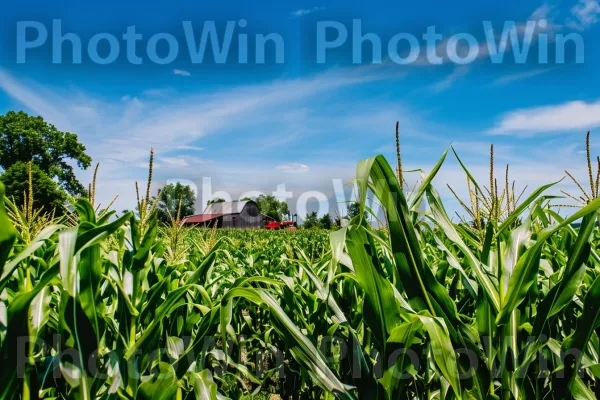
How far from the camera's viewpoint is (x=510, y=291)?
126 centimetres

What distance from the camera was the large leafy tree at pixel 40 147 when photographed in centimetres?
3466

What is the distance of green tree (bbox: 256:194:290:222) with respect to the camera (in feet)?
253

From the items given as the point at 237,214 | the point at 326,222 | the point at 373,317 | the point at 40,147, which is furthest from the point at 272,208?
the point at 373,317

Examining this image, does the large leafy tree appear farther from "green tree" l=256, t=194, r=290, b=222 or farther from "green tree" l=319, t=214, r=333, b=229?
"green tree" l=256, t=194, r=290, b=222

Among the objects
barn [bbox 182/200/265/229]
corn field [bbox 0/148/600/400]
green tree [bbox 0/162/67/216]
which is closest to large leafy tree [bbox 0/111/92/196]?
green tree [bbox 0/162/67/216]

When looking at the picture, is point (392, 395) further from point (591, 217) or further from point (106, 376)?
point (106, 376)

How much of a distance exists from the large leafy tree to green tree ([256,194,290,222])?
42.1 metres

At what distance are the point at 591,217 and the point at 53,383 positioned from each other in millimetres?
2172

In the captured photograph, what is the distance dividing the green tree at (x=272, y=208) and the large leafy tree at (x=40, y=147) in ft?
138

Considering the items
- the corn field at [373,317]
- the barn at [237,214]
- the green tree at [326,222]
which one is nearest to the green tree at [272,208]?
the barn at [237,214]

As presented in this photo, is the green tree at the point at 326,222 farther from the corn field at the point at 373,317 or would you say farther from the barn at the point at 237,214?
the corn field at the point at 373,317

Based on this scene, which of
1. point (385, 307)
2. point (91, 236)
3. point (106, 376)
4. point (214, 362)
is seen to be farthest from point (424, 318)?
point (214, 362)

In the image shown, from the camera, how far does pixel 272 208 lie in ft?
258

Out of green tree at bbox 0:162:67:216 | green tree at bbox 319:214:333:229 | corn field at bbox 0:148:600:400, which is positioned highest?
green tree at bbox 0:162:67:216
